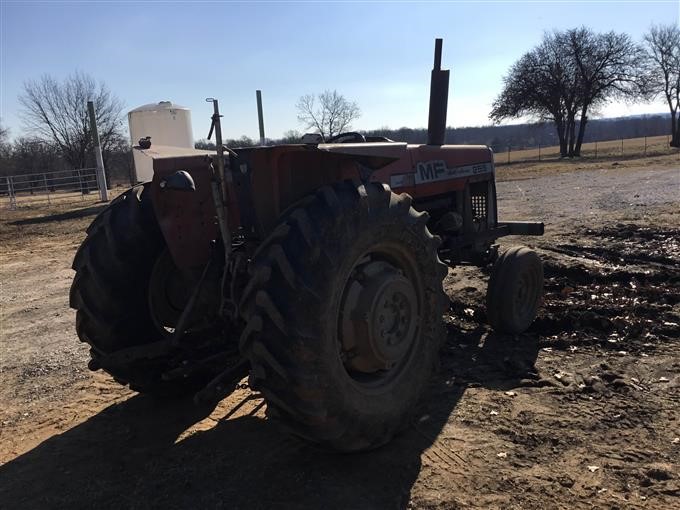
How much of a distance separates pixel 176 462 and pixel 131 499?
379mm

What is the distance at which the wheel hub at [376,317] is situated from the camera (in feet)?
10.2

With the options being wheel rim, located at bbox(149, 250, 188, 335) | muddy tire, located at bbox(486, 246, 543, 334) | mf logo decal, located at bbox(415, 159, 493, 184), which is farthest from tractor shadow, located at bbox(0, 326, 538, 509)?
mf logo decal, located at bbox(415, 159, 493, 184)

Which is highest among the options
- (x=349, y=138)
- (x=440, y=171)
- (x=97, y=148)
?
(x=97, y=148)

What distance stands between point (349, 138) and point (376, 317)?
69.3 inches

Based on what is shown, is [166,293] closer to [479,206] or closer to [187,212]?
[187,212]

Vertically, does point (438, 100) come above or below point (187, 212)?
above

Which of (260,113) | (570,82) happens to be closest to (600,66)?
(570,82)

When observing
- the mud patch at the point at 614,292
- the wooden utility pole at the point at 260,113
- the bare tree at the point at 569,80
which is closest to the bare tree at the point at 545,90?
the bare tree at the point at 569,80

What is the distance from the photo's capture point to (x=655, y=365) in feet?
14.4

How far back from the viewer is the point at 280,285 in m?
2.67

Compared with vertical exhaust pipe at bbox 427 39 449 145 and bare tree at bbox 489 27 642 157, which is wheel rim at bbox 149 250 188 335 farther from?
bare tree at bbox 489 27 642 157

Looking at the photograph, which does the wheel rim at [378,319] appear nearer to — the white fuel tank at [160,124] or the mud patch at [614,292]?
the mud patch at [614,292]

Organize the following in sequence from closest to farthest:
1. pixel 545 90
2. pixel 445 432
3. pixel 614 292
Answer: pixel 445 432
pixel 614 292
pixel 545 90

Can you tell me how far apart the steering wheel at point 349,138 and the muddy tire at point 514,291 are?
1.89 m
